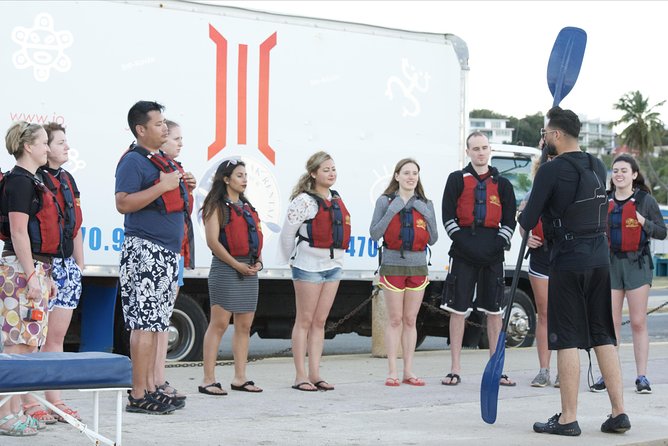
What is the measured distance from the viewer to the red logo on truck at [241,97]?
11.0m

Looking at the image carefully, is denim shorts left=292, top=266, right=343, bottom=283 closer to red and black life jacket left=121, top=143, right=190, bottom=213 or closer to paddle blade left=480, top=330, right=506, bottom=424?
red and black life jacket left=121, top=143, right=190, bottom=213

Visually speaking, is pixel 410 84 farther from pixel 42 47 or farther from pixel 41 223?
pixel 41 223

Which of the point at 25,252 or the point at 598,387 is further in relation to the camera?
the point at 598,387

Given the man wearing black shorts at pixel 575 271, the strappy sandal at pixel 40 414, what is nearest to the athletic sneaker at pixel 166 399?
the strappy sandal at pixel 40 414

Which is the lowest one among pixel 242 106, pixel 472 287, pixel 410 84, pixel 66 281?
pixel 472 287

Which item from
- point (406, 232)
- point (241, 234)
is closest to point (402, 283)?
point (406, 232)

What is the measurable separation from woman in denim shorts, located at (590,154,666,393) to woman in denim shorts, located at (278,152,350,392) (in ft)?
7.54

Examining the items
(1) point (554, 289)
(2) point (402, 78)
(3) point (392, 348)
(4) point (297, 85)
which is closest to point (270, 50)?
(4) point (297, 85)

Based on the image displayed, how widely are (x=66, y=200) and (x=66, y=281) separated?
20.3 inches

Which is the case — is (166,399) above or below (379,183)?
below

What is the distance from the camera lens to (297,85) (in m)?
11.6

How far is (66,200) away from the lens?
7.14 meters

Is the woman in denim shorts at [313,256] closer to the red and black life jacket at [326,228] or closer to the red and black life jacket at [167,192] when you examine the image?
the red and black life jacket at [326,228]

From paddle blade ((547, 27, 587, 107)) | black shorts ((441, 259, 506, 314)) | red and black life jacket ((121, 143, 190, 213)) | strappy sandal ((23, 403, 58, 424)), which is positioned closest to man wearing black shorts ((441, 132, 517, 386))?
black shorts ((441, 259, 506, 314))
